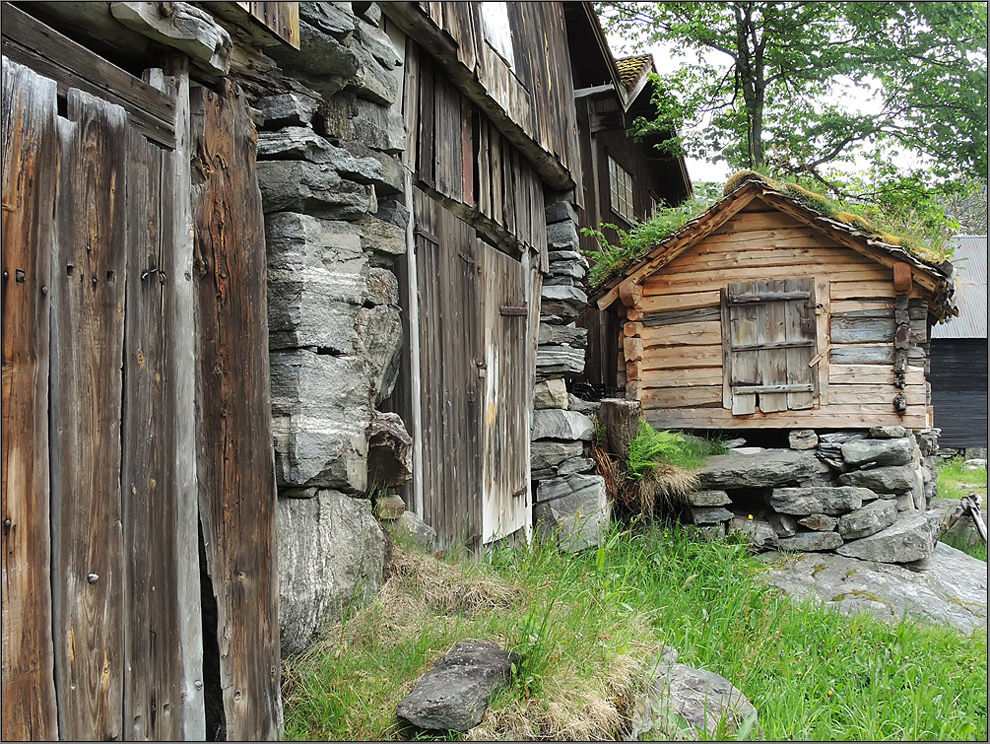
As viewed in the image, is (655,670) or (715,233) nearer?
(655,670)

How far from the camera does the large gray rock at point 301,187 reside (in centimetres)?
326

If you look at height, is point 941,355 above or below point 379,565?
above

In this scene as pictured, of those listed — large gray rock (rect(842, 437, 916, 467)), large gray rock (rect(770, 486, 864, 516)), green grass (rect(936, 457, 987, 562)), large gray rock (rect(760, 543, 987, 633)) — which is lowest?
green grass (rect(936, 457, 987, 562))

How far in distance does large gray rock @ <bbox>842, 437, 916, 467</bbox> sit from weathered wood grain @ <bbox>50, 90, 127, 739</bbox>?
896 centimetres

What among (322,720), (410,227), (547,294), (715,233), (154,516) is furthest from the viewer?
(715,233)

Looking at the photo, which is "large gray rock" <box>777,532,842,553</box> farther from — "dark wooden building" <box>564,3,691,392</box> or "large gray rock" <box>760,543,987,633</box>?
"dark wooden building" <box>564,3,691,392</box>

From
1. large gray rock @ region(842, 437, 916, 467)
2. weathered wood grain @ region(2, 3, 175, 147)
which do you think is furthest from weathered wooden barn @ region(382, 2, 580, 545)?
large gray rock @ region(842, 437, 916, 467)

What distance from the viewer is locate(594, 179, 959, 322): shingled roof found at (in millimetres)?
9234

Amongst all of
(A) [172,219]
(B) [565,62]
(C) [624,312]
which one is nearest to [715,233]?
(C) [624,312]

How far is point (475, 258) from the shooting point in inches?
239

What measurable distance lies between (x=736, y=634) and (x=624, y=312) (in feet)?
20.1

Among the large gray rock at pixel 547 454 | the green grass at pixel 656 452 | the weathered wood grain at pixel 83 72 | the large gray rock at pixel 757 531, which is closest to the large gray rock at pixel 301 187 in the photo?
the weathered wood grain at pixel 83 72

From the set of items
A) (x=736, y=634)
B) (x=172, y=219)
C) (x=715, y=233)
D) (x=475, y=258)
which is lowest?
(x=736, y=634)

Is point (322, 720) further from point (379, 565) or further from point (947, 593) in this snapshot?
point (947, 593)
